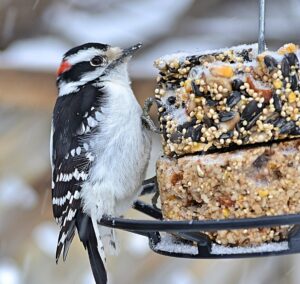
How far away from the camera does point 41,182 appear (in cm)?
509

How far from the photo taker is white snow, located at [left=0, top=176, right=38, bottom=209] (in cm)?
507

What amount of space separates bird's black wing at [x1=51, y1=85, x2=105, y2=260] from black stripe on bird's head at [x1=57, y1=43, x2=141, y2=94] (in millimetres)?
97

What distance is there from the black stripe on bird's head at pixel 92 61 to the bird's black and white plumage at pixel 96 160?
0.06 m

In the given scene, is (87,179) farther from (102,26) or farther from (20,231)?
(102,26)

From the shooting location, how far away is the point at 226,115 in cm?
282

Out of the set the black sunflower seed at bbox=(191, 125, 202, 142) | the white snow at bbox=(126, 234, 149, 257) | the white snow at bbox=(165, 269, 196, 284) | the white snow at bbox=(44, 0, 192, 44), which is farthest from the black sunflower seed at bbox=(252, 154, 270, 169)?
the white snow at bbox=(44, 0, 192, 44)

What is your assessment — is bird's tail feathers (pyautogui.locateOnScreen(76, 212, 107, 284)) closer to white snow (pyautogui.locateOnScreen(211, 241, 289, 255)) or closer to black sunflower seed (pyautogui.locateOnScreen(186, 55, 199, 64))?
white snow (pyautogui.locateOnScreen(211, 241, 289, 255))

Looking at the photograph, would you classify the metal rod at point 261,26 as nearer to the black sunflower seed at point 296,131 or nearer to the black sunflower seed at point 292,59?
the black sunflower seed at point 292,59

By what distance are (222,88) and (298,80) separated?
0.28 metres

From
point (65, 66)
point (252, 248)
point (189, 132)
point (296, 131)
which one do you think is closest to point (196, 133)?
point (189, 132)

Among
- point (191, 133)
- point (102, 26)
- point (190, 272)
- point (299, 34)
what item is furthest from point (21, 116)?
point (191, 133)

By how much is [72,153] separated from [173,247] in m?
0.82

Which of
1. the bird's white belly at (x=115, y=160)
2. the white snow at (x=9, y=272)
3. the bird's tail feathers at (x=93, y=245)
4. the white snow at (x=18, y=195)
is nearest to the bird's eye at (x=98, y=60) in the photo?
the bird's white belly at (x=115, y=160)

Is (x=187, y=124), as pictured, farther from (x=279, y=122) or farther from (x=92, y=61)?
(x=92, y=61)
